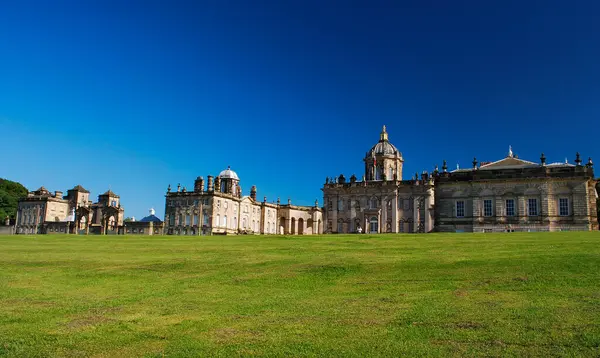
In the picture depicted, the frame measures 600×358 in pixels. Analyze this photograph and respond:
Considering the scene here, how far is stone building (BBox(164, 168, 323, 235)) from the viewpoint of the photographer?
7262 cm

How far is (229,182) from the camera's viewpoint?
82.1 metres

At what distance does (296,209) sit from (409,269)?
A: 66955 mm

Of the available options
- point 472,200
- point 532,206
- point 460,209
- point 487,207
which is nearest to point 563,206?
point 532,206

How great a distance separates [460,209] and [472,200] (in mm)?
1751

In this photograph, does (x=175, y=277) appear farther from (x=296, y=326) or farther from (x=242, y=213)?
(x=242, y=213)

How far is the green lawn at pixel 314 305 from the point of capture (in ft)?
33.6

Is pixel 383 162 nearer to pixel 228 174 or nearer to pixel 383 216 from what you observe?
pixel 383 216

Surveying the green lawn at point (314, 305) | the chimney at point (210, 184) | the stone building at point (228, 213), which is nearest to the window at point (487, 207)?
the stone building at point (228, 213)

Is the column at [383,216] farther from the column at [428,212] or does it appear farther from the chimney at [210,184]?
the chimney at [210,184]

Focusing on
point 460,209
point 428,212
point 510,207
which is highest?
point 510,207

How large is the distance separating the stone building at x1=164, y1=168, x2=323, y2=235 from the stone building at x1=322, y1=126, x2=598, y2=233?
624 inches

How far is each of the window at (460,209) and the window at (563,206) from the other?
9706 mm

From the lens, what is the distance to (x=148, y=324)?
39.8 ft

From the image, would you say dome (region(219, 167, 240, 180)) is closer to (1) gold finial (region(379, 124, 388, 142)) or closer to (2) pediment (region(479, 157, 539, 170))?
(1) gold finial (region(379, 124, 388, 142))
